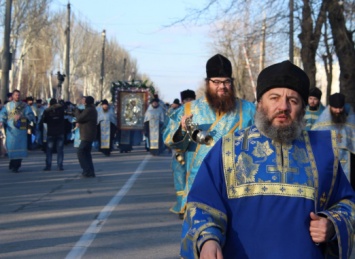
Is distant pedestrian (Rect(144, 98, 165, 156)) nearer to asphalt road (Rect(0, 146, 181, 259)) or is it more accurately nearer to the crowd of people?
asphalt road (Rect(0, 146, 181, 259))

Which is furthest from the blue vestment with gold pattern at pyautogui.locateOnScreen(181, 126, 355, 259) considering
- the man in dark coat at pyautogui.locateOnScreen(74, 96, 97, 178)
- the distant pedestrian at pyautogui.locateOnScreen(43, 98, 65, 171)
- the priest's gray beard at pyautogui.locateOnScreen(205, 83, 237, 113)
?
the distant pedestrian at pyautogui.locateOnScreen(43, 98, 65, 171)

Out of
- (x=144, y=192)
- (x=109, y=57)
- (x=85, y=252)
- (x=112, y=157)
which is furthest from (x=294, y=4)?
(x=109, y=57)

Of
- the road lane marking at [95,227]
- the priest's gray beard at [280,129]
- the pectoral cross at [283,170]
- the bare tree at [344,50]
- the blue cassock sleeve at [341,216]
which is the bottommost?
the road lane marking at [95,227]

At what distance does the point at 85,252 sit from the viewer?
865 cm

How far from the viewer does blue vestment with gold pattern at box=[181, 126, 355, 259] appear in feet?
11.9

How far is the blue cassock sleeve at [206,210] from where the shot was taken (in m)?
3.64

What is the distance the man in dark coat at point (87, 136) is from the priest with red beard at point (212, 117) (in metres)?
10.3

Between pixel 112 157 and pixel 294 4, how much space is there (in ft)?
23.9

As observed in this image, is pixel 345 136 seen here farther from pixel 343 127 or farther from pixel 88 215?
pixel 88 215

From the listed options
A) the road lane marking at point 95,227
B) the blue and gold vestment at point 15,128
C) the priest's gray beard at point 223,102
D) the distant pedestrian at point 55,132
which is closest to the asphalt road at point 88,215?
the road lane marking at point 95,227

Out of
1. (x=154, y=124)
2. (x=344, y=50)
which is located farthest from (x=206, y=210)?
(x=154, y=124)

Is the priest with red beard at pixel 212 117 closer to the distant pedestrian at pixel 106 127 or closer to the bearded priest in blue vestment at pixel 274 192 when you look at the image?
the bearded priest in blue vestment at pixel 274 192

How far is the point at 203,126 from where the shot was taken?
294 inches

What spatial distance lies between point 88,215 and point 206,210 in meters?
7.94
